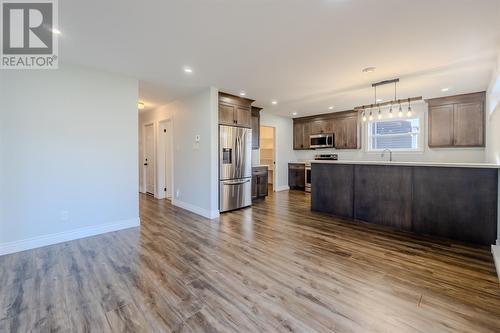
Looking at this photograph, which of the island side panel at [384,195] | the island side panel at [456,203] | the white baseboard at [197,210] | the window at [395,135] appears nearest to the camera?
the island side panel at [456,203]

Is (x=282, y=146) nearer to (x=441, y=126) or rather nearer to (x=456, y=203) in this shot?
(x=441, y=126)

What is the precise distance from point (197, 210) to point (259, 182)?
2179 millimetres

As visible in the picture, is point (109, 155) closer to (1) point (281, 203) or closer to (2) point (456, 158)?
(1) point (281, 203)

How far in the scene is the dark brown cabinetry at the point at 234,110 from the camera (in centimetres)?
483

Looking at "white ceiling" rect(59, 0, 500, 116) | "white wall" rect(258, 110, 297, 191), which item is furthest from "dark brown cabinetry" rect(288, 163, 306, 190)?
"white ceiling" rect(59, 0, 500, 116)

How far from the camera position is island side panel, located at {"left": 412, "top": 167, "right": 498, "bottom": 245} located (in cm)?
312

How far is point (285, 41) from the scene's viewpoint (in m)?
2.68

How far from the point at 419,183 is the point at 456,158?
272cm

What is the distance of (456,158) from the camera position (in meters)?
5.30

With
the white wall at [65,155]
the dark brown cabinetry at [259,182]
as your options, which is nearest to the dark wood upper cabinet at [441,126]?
the dark brown cabinetry at [259,182]

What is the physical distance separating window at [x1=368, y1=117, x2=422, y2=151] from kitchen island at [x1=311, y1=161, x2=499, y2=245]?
2799 mm

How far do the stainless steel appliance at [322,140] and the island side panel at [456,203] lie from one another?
373 cm

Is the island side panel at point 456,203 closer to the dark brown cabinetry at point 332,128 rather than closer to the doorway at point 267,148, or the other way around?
the dark brown cabinetry at point 332,128

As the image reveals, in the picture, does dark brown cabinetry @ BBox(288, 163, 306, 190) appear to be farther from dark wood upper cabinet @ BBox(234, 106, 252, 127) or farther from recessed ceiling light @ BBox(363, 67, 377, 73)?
recessed ceiling light @ BBox(363, 67, 377, 73)
